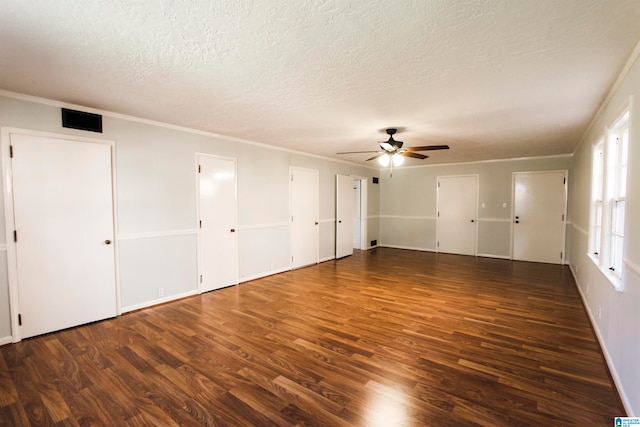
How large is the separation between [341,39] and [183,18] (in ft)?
2.98

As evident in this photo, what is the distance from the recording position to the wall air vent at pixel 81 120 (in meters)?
3.12

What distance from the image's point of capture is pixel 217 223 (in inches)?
181

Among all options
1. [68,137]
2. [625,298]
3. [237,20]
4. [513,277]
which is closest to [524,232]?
[513,277]

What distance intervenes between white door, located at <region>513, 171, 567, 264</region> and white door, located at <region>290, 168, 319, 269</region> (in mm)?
4597

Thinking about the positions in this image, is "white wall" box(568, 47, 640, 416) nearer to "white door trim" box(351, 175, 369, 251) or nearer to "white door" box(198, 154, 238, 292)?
"white door" box(198, 154, 238, 292)

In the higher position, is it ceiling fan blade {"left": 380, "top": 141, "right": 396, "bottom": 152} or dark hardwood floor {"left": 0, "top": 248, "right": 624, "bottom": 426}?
ceiling fan blade {"left": 380, "top": 141, "right": 396, "bottom": 152}

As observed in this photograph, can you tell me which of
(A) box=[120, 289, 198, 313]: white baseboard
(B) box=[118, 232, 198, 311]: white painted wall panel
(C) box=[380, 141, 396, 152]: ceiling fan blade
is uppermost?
(C) box=[380, 141, 396, 152]: ceiling fan blade

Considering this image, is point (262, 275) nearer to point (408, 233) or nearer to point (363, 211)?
point (363, 211)

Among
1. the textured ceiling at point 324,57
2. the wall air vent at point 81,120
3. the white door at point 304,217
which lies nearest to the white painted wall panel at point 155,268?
the wall air vent at point 81,120

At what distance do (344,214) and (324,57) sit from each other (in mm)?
5353

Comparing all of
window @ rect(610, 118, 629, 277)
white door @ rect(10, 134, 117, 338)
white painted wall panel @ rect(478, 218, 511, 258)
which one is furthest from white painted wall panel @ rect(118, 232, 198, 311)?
white painted wall panel @ rect(478, 218, 511, 258)

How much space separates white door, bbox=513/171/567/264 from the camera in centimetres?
635

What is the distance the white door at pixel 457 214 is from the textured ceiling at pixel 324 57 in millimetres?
3785

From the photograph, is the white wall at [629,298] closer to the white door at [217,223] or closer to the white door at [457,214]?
the white door at [217,223]
